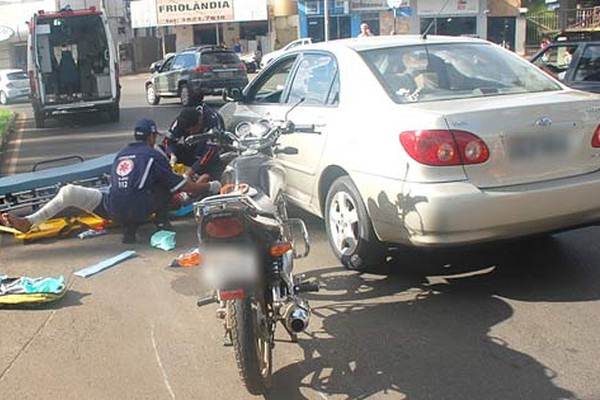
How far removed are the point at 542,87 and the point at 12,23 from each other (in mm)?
51195

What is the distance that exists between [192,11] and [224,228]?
1769 inches

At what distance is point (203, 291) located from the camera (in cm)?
538

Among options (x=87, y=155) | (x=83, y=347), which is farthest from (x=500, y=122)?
(x=87, y=155)

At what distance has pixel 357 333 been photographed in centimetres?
449

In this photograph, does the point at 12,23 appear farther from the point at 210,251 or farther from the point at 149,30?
the point at 210,251

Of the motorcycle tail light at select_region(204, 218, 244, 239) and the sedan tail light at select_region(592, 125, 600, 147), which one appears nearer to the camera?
the motorcycle tail light at select_region(204, 218, 244, 239)

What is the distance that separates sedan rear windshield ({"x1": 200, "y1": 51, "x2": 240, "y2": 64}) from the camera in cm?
2102

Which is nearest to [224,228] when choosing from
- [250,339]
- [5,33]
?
[250,339]

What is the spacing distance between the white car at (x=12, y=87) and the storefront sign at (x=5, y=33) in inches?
716

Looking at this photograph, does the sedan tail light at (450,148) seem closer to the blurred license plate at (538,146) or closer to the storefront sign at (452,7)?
the blurred license plate at (538,146)

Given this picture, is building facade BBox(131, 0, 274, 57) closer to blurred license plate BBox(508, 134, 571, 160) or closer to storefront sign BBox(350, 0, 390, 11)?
storefront sign BBox(350, 0, 390, 11)

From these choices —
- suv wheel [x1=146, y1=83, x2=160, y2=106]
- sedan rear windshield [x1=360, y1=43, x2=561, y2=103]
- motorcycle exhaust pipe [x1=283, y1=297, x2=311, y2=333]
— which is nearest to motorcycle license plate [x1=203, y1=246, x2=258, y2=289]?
motorcycle exhaust pipe [x1=283, y1=297, x2=311, y2=333]

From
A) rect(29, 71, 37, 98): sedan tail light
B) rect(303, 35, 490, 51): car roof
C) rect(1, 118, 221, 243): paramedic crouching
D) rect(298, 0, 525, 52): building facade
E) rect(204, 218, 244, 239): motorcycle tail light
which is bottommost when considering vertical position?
rect(1, 118, 221, 243): paramedic crouching

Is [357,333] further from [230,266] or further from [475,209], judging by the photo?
[230,266]
